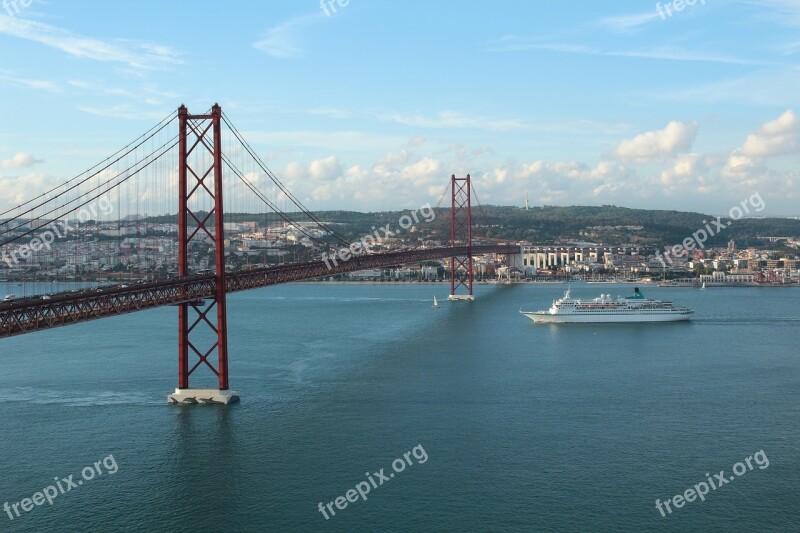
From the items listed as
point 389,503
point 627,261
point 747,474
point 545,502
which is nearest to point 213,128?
point 389,503

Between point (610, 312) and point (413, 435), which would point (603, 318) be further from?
point (413, 435)

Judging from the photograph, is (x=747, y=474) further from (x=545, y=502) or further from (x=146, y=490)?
(x=146, y=490)

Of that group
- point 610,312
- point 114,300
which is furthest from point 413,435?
point 610,312

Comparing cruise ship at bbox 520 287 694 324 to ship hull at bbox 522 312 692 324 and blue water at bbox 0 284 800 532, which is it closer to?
ship hull at bbox 522 312 692 324

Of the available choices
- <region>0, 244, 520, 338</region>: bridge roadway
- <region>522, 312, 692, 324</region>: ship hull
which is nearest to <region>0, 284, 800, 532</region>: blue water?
<region>0, 244, 520, 338</region>: bridge roadway

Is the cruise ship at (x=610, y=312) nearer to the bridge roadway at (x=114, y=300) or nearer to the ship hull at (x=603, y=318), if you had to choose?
the ship hull at (x=603, y=318)

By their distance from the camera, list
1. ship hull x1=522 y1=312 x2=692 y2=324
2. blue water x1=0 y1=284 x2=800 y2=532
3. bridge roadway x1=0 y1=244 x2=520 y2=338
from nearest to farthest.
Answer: blue water x1=0 y1=284 x2=800 y2=532
bridge roadway x1=0 y1=244 x2=520 y2=338
ship hull x1=522 y1=312 x2=692 y2=324

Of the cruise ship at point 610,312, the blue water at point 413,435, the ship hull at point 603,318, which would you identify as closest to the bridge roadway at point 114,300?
the blue water at point 413,435
